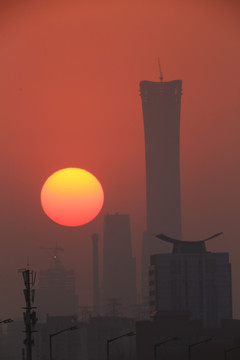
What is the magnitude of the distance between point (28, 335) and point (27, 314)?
103 inches

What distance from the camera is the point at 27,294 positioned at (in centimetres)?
11050

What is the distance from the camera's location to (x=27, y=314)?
108875 millimetres

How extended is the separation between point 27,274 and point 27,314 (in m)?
3.85

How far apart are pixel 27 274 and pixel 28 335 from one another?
20.8ft

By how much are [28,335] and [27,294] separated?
4923 mm

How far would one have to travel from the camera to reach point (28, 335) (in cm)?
10681
